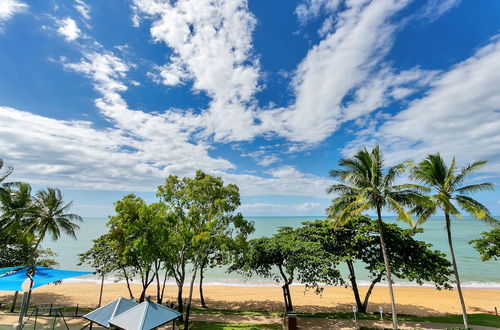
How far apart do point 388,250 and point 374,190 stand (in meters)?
7.38

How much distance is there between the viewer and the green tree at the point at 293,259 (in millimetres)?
16000

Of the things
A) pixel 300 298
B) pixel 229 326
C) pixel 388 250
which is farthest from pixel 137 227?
pixel 300 298

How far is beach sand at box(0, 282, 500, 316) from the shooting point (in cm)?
2211

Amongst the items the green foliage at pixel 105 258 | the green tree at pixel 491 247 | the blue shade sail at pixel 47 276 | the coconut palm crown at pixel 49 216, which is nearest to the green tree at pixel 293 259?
the blue shade sail at pixel 47 276

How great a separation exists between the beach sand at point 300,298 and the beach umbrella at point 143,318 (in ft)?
48.1

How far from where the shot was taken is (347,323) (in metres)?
15.3

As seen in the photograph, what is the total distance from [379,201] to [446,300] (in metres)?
20.8

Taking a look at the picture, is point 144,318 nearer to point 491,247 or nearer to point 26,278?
point 26,278

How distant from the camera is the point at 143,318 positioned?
8.58 meters

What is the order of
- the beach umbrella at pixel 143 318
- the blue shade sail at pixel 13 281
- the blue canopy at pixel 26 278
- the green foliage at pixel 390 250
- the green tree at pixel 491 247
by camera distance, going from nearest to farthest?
the beach umbrella at pixel 143 318 → the blue shade sail at pixel 13 281 → the blue canopy at pixel 26 278 → the green foliage at pixel 390 250 → the green tree at pixel 491 247

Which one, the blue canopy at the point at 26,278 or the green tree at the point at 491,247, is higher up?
the green tree at the point at 491,247

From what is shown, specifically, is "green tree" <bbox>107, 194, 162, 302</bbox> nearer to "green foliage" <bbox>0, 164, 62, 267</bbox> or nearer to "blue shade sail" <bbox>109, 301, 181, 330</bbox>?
"blue shade sail" <bbox>109, 301, 181, 330</bbox>

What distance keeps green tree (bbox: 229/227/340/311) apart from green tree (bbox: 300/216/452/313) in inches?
47.6

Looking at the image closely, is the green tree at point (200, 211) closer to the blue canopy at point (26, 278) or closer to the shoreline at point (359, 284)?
the blue canopy at point (26, 278)
